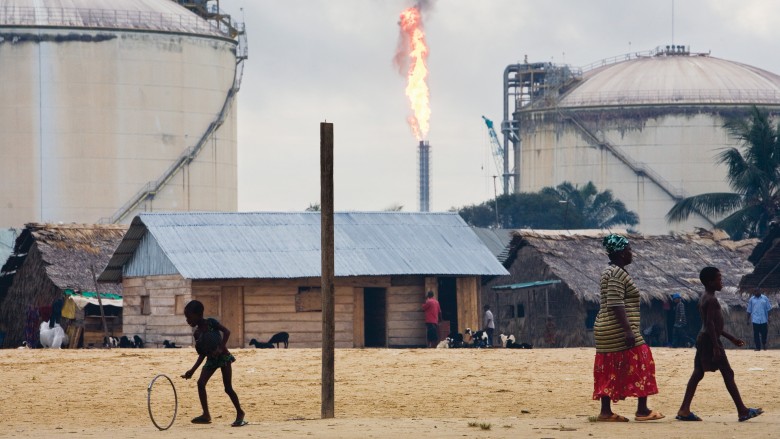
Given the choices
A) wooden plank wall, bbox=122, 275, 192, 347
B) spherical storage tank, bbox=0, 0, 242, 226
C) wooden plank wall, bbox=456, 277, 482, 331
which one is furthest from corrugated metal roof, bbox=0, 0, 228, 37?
wooden plank wall, bbox=456, 277, 482, 331

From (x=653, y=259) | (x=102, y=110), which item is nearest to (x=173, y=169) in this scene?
(x=102, y=110)

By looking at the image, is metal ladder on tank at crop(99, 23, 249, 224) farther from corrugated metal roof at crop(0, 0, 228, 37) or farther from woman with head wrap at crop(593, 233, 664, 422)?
woman with head wrap at crop(593, 233, 664, 422)

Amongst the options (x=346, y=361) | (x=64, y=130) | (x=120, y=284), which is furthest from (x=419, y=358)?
(x=64, y=130)

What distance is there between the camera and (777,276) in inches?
1622

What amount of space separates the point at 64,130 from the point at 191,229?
3695cm

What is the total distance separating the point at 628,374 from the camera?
55.9ft

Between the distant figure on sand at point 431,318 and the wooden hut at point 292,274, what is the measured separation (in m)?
0.92

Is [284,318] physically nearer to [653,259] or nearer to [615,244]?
[653,259]

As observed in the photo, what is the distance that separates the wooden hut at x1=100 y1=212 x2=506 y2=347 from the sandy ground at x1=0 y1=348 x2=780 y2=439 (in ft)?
25.3

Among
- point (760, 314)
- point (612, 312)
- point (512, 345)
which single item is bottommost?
point (512, 345)

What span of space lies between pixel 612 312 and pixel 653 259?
109 feet

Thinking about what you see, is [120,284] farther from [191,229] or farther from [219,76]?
[219,76]

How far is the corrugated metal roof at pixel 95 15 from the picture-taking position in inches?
3022

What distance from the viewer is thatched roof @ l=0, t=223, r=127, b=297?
143 ft
